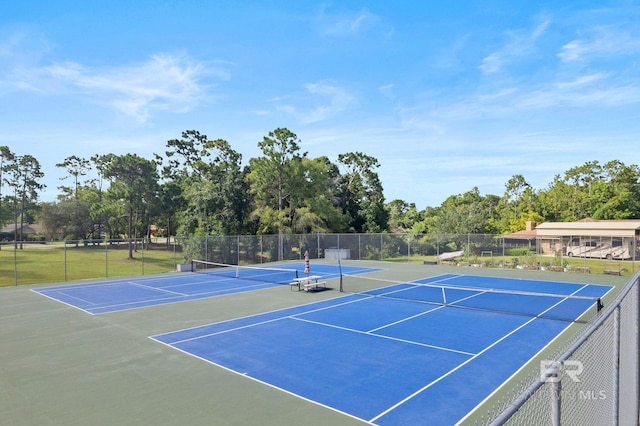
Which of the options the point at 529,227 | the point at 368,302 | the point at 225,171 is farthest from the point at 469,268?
the point at 529,227

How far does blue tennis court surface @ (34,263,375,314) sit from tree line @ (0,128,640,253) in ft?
50.8

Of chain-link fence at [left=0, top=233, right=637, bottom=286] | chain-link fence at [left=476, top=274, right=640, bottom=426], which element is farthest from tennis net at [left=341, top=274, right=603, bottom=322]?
chain-link fence at [left=0, top=233, right=637, bottom=286]

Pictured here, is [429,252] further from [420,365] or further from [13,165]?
[13,165]

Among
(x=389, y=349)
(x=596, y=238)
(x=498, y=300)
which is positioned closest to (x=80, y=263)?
(x=498, y=300)

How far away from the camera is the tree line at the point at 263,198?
43406 mm

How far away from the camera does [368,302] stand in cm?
1733

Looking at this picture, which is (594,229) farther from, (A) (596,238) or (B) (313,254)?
(B) (313,254)

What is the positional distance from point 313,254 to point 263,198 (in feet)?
29.3

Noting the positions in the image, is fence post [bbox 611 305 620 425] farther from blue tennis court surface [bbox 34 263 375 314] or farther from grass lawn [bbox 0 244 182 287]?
grass lawn [bbox 0 244 182 287]

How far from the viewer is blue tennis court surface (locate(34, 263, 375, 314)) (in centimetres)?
1752

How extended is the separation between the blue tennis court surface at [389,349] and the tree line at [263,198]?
1072 inches

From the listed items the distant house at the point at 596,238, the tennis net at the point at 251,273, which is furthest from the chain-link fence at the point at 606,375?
the distant house at the point at 596,238

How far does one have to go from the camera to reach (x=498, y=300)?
17672mm

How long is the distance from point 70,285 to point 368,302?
16738 mm
